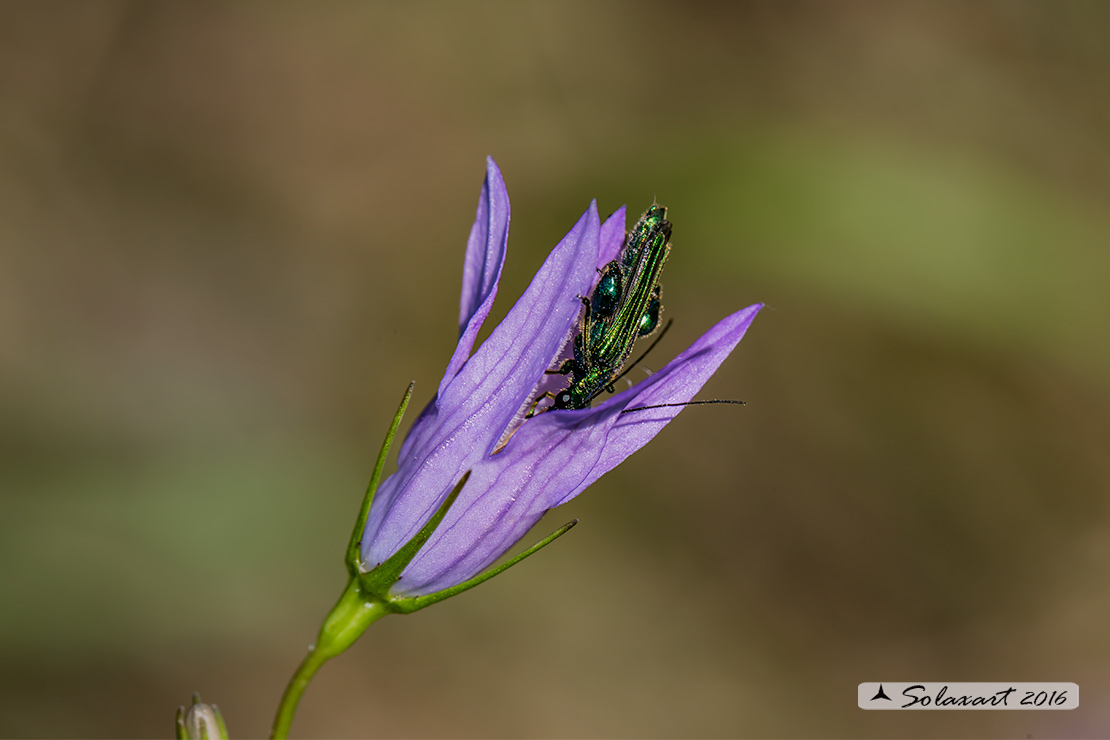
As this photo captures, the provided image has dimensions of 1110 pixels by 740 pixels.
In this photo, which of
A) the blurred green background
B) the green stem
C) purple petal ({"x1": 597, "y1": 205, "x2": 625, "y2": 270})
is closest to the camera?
the green stem

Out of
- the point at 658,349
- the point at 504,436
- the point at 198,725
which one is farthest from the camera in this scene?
the point at 658,349

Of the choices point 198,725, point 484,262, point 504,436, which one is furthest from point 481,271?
point 198,725

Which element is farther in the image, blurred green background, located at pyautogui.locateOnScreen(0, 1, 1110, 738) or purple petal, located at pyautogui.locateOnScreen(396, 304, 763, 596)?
blurred green background, located at pyautogui.locateOnScreen(0, 1, 1110, 738)

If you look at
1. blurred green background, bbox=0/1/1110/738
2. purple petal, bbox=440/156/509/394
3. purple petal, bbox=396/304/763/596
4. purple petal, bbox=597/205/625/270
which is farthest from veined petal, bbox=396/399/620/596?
blurred green background, bbox=0/1/1110/738

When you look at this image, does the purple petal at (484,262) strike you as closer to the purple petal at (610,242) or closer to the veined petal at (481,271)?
the veined petal at (481,271)

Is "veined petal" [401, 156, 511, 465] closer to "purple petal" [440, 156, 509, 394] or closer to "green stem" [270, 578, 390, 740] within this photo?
"purple petal" [440, 156, 509, 394]

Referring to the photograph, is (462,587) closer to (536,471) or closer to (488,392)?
(536,471)

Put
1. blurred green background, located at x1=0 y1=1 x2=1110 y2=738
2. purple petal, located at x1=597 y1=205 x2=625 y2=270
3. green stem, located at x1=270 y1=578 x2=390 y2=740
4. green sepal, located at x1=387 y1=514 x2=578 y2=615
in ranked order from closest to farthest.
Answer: green sepal, located at x1=387 y1=514 x2=578 y2=615
green stem, located at x1=270 y1=578 x2=390 y2=740
purple petal, located at x1=597 y1=205 x2=625 y2=270
blurred green background, located at x1=0 y1=1 x2=1110 y2=738

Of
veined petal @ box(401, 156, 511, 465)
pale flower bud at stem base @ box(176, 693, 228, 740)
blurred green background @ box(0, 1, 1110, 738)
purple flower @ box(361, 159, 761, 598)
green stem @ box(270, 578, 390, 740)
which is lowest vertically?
pale flower bud at stem base @ box(176, 693, 228, 740)
